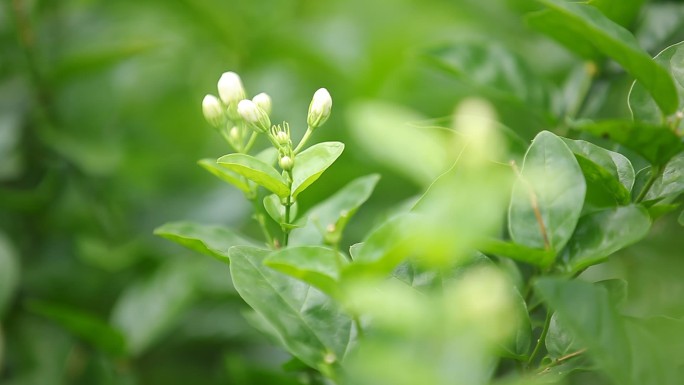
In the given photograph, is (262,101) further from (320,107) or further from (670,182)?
(670,182)

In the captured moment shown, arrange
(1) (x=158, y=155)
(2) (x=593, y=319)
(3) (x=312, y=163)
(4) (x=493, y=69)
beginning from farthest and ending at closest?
(1) (x=158, y=155) → (4) (x=493, y=69) → (3) (x=312, y=163) → (2) (x=593, y=319)

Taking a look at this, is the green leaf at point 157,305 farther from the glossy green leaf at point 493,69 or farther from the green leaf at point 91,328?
the glossy green leaf at point 493,69

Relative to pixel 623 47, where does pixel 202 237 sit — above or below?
below

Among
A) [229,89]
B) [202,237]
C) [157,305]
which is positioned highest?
[229,89]

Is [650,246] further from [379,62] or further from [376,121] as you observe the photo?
[379,62]

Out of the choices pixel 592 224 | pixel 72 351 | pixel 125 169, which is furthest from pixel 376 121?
pixel 125 169

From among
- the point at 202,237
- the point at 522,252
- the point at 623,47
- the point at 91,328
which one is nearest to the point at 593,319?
the point at 522,252
